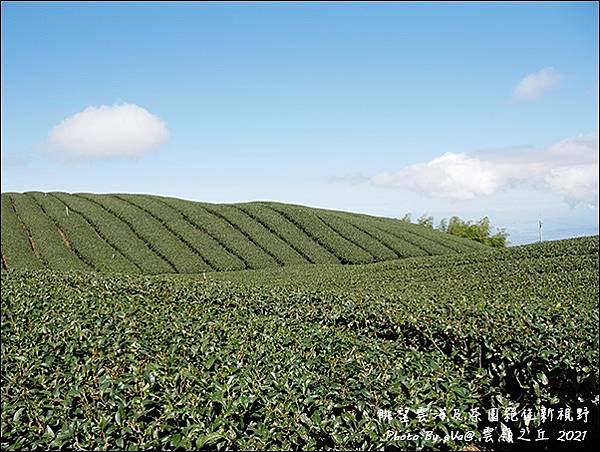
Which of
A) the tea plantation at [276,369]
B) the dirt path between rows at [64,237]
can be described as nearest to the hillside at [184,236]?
the dirt path between rows at [64,237]

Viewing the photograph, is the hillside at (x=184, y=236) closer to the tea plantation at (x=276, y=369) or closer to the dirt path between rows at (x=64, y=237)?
the dirt path between rows at (x=64, y=237)

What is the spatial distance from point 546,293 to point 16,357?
1100 cm

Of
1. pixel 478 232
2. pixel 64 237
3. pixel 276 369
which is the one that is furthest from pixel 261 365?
pixel 478 232

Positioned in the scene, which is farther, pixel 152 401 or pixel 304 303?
pixel 304 303

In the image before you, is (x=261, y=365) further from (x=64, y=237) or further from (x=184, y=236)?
(x=64, y=237)

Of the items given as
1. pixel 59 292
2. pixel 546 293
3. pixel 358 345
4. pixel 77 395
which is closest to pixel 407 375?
pixel 358 345

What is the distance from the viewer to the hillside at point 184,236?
22.4 m

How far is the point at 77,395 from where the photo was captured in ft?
10.6

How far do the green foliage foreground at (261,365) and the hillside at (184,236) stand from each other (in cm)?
1421

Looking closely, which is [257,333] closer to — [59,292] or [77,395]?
[77,395]

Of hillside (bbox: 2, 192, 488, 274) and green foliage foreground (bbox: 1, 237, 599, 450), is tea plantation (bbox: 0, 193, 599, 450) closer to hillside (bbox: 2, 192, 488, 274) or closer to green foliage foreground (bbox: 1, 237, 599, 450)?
green foliage foreground (bbox: 1, 237, 599, 450)

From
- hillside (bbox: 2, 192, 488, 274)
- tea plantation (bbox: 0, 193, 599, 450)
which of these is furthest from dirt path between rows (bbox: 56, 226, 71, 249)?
tea plantation (bbox: 0, 193, 599, 450)

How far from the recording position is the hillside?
22.4 meters

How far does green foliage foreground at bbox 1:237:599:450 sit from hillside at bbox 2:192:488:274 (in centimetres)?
1421
